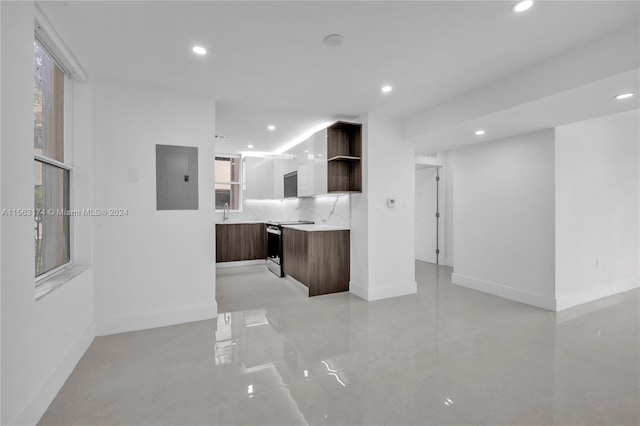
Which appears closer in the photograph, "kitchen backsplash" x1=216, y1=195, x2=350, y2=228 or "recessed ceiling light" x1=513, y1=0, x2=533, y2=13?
"recessed ceiling light" x1=513, y1=0, x2=533, y2=13

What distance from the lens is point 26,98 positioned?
64.7 inches

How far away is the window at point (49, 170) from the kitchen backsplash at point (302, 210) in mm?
3288

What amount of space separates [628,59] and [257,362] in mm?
3509

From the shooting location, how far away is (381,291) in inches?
160

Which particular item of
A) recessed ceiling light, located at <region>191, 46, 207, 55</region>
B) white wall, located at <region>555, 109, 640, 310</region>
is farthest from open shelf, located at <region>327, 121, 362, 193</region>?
white wall, located at <region>555, 109, 640, 310</region>

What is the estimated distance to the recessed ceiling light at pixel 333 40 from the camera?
2.18 meters

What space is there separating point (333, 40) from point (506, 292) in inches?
154

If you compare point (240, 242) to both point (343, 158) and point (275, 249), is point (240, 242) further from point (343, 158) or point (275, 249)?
point (343, 158)

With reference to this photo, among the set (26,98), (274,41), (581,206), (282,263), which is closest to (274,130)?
(282,263)

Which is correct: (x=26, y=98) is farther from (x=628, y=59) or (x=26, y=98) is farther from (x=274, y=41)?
(x=628, y=59)

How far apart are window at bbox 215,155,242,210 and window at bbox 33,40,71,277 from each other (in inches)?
162

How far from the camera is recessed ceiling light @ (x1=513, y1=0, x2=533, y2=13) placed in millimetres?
1815

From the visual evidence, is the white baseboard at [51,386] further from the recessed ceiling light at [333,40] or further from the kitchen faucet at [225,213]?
the kitchen faucet at [225,213]

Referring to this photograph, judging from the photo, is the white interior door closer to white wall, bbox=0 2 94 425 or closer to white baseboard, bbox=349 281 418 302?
white baseboard, bbox=349 281 418 302
